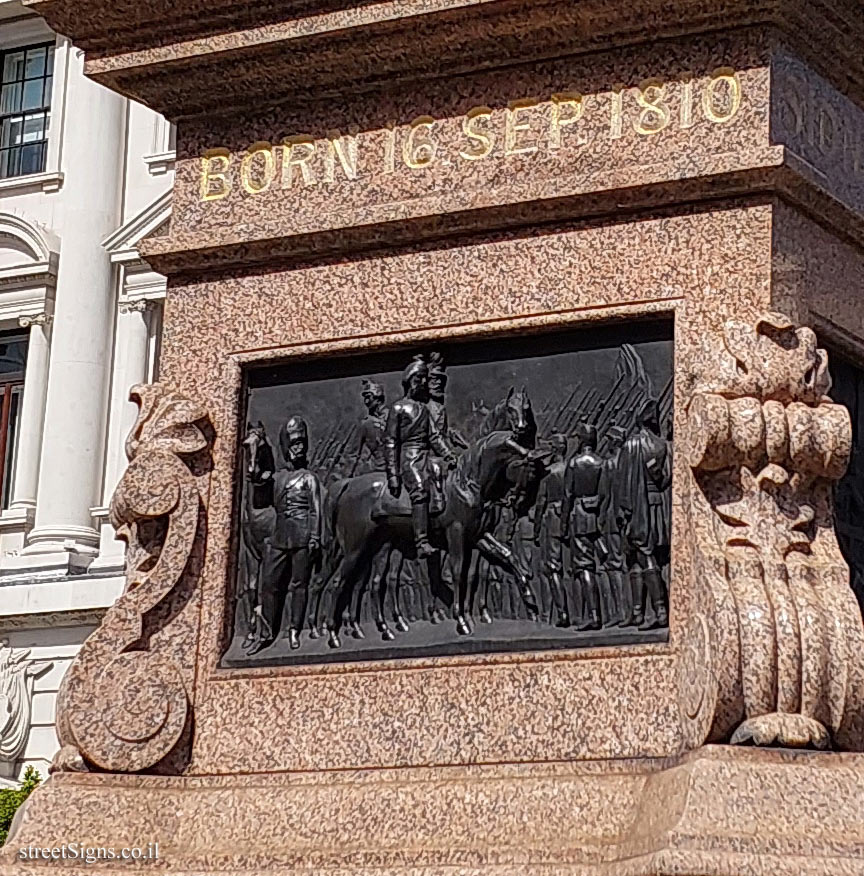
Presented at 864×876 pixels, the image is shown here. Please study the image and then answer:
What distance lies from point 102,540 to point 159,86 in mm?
24621

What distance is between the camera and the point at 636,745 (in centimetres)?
717

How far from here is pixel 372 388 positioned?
8.02m

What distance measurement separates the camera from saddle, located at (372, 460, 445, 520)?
7734 mm

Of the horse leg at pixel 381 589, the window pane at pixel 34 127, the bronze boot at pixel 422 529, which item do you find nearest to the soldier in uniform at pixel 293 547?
the horse leg at pixel 381 589

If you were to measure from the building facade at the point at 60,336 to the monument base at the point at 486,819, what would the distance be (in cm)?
2312

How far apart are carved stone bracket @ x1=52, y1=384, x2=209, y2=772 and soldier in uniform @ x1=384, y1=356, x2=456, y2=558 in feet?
2.59

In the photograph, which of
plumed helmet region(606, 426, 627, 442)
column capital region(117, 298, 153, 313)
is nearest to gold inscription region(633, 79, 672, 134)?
plumed helmet region(606, 426, 627, 442)

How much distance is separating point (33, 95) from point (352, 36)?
2902cm

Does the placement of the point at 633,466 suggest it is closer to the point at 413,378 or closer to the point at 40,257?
the point at 413,378

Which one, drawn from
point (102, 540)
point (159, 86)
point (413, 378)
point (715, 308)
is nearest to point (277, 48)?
point (159, 86)

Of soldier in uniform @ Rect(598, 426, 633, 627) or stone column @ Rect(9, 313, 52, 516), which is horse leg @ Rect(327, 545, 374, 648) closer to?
soldier in uniform @ Rect(598, 426, 633, 627)

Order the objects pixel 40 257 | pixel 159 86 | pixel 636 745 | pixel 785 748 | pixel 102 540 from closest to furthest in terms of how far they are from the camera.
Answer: pixel 785 748, pixel 636 745, pixel 159 86, pixel 102 540, pixel 40 257

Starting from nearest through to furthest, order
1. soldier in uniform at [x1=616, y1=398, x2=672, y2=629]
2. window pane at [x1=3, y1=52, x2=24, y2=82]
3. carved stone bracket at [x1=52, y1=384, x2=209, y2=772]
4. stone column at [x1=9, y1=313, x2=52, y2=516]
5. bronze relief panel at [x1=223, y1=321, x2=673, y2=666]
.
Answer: soldier in uniform at [x1=616, y1=398, x2=672, y2=629], bronze relief panel at [x1=223, y1=321, x2=673, y2=666], carved stone bracket at [x1=52, y1=384, x2=209, y2=772], stone column at [x1=9, y1=313, x2=52, y2=516], window pane at [x1=3, y1=52, x2=24, y2=82]

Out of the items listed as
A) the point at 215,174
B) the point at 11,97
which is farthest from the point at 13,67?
the point at 215,174
